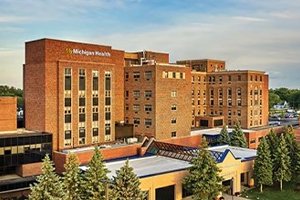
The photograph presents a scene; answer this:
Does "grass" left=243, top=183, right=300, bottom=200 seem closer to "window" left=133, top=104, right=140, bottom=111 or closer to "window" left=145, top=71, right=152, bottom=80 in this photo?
"window" left=133, top=104, right=140, bottom=111

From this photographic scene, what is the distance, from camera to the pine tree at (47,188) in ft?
89.6

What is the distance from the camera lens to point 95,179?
32406mm

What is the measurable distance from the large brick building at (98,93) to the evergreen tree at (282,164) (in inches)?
741

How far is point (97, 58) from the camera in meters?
53.2

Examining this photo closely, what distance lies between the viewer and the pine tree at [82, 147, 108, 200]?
3195 cm

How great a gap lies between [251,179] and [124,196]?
81.2 ft

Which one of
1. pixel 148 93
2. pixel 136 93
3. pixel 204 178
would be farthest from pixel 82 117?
pixel 204 178

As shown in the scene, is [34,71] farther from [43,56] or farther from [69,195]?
[69,195]

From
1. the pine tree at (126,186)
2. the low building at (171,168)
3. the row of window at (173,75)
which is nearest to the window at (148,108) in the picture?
the row of window at (173,75)

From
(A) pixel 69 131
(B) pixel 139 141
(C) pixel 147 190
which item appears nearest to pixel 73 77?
(A) pixel 69 131

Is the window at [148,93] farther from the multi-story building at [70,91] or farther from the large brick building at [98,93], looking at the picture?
the multi-story building at [70,91]

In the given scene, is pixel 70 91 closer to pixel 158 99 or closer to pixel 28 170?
pixel 28 170

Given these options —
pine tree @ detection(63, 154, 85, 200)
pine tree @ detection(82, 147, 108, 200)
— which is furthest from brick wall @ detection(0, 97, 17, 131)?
pine tree @ detection(82, 147, 108, 200)

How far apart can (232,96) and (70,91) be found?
45.5m
